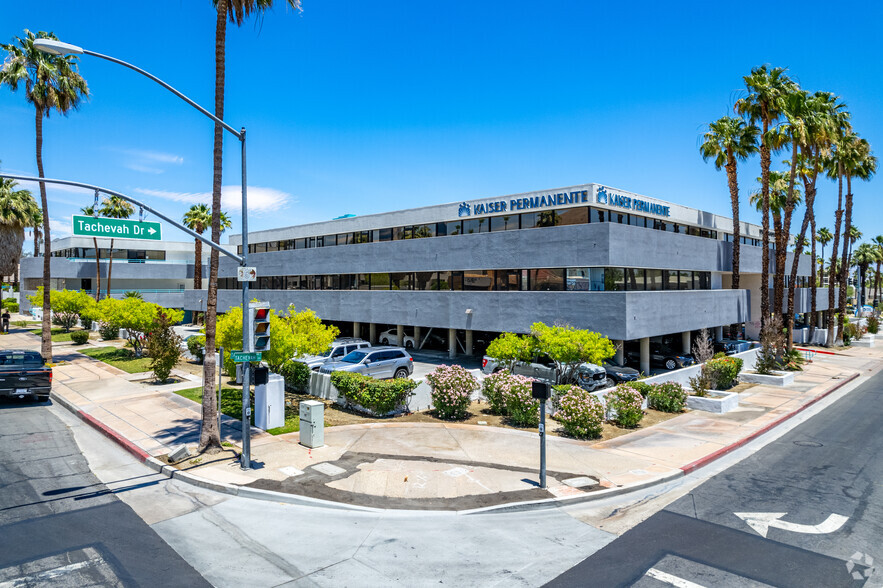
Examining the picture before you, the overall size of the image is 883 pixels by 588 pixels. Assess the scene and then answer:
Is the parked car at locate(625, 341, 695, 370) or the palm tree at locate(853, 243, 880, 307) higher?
the palm tree at locate(853, 243, 880, 307)

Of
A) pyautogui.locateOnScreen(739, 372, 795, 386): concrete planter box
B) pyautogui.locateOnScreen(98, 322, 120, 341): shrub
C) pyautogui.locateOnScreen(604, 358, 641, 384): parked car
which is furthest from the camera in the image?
pyautogui.locateOnScreen(98, 322, 120, 341): shrub

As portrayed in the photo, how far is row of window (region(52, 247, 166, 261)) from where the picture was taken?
63.6 meters

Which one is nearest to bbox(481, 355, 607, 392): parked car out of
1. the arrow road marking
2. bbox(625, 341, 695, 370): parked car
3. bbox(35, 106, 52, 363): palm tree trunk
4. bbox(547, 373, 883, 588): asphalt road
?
bbox(625, 341, 695, 370): parked car

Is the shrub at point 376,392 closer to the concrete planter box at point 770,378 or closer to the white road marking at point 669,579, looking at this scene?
the white road marking at point 669,579

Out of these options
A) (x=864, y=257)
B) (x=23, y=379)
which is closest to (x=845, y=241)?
(x=23, y=379)

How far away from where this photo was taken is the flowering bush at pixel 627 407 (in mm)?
17641

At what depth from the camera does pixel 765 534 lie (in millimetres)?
9383

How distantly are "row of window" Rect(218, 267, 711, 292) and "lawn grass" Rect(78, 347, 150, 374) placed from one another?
45.9 ft

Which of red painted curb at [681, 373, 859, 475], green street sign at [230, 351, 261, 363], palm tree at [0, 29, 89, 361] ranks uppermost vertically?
palm tree at [0, 29, 89, 361]

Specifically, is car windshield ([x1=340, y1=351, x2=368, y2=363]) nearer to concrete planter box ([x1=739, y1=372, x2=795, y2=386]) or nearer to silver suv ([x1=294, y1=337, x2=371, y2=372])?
silver suv ([x1=294, y1=337, x2=371, y2=372])

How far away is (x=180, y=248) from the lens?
70438 millimetres

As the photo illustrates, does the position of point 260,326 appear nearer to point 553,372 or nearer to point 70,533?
point 70,533

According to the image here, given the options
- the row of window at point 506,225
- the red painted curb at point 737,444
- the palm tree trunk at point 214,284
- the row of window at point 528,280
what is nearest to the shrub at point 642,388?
the red painted curb at point 737,444

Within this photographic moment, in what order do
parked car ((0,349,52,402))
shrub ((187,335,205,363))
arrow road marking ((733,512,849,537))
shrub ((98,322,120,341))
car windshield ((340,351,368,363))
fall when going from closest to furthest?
arrow road marking ((733,512,849,537)) → parked car ((0,349,52,402)) → car windshield ((340,351,368,363)) → shrub ((187,335,205,363)) → shrub ((98,322,120,341))
